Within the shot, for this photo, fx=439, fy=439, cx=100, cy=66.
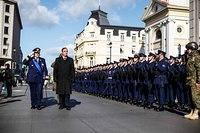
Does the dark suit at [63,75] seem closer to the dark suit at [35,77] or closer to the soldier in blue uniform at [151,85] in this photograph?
the dark suit at [35,77]

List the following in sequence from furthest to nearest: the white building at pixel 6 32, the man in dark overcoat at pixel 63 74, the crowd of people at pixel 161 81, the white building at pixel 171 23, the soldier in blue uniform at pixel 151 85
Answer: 1. the white building at pixel 6 32
2. the white building at pixel 171 23
3. the soldier in blue uniform at pixel 151 85
4. the man in dark overcoat at pixel 63 74
5. the crowd of people at pixel 161 81

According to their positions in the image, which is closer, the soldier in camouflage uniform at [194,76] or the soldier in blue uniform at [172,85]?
the soldier in camouflage uniform at [194,76]

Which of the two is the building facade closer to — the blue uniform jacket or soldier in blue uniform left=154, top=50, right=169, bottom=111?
soldier in blue uniform left=154, top=50, right=169, bottom=111

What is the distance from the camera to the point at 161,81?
13828 millimetres

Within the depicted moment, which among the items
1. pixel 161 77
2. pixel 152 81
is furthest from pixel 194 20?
pixel 161 77

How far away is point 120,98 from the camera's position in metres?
19.0

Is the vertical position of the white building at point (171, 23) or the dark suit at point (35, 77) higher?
the white building at point (171, 23)

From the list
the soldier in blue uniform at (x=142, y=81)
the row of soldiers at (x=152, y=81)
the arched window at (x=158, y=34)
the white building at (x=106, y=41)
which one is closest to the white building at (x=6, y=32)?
the white building at (x=106, y=41)

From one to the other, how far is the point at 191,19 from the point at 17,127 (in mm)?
29725

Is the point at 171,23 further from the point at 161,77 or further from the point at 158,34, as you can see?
the point at 161,77

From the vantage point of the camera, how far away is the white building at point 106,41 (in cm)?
10544

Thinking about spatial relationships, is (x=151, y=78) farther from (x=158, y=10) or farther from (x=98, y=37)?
(x=98, y=37)

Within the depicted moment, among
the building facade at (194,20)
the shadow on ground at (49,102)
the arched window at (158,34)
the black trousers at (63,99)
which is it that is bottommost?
the shadow on ground at (49,102)

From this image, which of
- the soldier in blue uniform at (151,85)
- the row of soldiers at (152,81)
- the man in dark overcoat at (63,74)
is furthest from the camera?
the soldier in blue uniform at (151,85)
